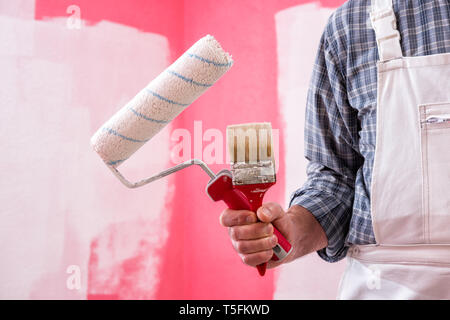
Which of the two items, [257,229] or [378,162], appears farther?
[378,162]

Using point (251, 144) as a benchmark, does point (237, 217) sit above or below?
below

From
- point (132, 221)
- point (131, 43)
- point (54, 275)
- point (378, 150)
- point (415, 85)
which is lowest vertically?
point (54, 275)

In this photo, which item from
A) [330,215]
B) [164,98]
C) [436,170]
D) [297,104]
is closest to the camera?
[164,98]

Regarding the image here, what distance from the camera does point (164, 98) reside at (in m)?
0.61

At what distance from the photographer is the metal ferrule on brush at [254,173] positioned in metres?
0.61

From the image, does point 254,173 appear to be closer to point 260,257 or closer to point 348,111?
point 260,257

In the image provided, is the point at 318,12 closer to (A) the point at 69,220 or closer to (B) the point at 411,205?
(B) the point at 411,205

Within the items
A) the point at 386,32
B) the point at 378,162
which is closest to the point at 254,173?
the point at 378,162

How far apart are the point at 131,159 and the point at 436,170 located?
1.12 m

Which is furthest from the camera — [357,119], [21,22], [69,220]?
[69,220]

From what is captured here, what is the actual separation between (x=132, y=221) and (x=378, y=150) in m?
1.03

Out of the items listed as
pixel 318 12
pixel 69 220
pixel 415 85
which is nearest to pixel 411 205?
pixel 415 85

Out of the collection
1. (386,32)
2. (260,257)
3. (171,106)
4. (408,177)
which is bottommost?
(260,257)
